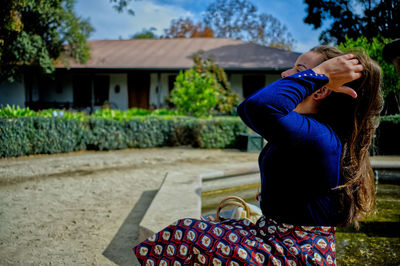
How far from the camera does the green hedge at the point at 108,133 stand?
7879 millimetres

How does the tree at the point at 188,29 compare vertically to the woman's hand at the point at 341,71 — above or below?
above

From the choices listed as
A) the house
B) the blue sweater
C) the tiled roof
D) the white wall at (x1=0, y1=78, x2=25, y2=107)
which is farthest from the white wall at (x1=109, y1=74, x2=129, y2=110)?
the blue sweater

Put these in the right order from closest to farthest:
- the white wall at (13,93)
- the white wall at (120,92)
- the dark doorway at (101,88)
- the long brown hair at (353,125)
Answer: the long brown hair at (353,125), the white wall at (13,93), the white wall at (120,92), the dark doorway at (101,88)

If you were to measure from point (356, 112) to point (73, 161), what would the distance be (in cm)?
755

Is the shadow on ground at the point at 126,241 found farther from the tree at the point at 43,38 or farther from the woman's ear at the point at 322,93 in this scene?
the tree at the point at 43,38

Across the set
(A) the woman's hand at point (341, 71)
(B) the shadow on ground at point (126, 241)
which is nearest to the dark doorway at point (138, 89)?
(B) the shadow on ground at point (126, 241)

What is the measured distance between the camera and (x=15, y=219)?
3.74 m

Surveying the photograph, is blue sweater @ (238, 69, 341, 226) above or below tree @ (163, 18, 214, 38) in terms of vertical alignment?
below

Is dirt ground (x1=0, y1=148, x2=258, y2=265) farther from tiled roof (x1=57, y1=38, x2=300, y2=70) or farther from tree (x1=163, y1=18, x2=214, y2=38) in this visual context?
tree (x1=163, y1=18, x2=214, y2=38)

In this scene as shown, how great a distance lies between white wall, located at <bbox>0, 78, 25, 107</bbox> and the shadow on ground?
59.6ft

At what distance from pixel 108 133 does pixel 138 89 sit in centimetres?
1032

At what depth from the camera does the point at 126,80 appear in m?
19.0

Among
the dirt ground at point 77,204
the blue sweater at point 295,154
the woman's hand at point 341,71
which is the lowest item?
the dirt ground at point 77,204

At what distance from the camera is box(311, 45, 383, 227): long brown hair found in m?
1.24
